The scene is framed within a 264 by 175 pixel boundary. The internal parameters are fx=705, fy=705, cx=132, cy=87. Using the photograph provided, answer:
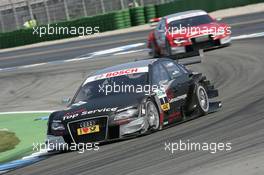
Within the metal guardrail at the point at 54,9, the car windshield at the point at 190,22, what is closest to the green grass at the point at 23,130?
the car windshield at the point at 190,22

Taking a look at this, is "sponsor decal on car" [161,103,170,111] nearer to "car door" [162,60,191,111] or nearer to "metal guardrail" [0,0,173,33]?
"car door" [162,60,191,111]

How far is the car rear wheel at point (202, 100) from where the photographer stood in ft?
39.2

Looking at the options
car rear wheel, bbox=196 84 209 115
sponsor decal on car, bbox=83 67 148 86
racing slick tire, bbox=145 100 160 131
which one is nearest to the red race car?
car rear wheel, bbox=196 84 209 115

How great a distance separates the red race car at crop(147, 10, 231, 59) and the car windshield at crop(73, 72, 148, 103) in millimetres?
10181

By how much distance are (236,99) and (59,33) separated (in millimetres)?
35198

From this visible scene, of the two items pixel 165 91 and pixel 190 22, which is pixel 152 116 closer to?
pixel 165 91

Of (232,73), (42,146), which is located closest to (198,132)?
(42,146)

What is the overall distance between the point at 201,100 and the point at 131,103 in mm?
1981

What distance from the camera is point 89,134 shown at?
1032 centimetres

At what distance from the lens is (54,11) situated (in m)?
49.3

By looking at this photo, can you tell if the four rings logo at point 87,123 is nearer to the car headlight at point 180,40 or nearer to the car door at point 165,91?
the car door at point 165,91

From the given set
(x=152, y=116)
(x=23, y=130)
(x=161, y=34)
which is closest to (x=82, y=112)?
(x=152, y=116)

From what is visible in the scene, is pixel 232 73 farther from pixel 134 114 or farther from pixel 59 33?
pixel 59 33

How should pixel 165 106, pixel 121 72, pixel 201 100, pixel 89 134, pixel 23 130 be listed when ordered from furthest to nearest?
1. pixel 23 130
2. pixel 201 100
3. pixel 121 72
4. pixel 165 106
5. pixel 89 134
